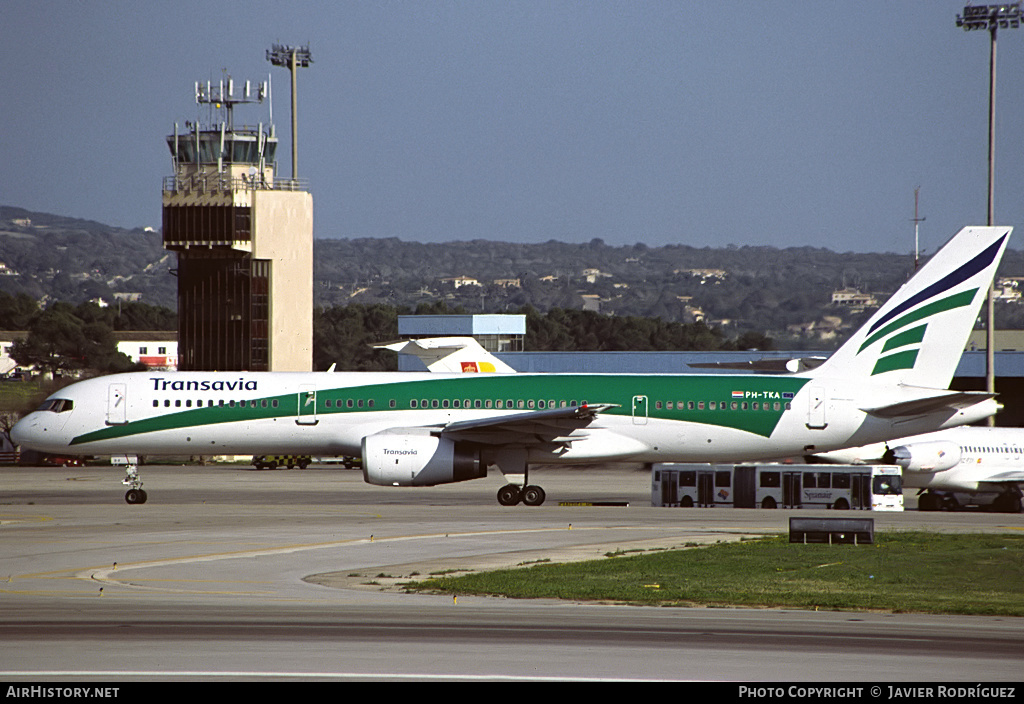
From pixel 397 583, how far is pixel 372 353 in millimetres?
124832

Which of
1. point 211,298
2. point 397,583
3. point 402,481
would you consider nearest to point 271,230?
point 211,298

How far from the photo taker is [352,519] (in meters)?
32.6

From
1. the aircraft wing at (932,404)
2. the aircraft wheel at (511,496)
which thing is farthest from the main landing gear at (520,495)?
the aircraft wing at (932,404)

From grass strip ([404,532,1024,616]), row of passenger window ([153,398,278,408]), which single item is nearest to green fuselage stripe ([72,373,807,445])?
row of passenger window ([153,398,278,408])

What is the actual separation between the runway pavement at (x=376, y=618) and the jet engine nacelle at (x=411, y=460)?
9.73 ft

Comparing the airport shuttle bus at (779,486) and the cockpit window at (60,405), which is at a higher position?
the cockpit window at (60,405)

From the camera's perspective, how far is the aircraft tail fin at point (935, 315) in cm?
3844

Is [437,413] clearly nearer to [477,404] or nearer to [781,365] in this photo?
[477,404]

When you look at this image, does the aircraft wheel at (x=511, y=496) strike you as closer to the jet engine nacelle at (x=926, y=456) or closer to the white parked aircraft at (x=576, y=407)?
the white parked aircraft at (x=576, y=407)

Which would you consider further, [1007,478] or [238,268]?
[238,268]

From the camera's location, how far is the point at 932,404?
36938 millimetres

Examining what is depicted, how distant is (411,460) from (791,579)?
16711 mm

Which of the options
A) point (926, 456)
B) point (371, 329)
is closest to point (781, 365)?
point (926, 456)
